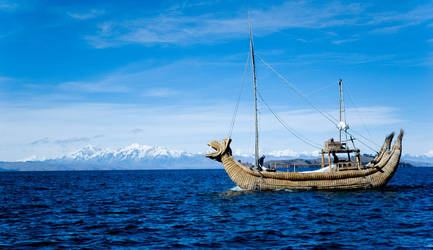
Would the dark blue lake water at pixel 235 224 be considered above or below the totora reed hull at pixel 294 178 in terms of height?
below

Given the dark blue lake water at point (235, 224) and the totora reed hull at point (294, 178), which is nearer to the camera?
the dark blue lake water at point (235, 224)

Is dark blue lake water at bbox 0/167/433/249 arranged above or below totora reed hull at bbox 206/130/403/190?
below

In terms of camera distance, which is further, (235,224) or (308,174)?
(308,174)

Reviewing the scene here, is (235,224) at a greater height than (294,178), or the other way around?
(294,178)

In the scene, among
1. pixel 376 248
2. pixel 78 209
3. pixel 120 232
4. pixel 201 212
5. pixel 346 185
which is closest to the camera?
pixel 376 248

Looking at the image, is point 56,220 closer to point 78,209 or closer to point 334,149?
point 78,209

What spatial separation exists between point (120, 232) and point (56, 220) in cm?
710

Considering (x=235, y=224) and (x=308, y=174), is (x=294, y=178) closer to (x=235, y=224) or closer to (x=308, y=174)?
(x=308, y=174)

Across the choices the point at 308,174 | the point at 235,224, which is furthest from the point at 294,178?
the point at 235,224

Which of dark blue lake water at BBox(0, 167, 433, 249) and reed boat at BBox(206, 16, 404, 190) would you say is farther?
reed boat at BBox(206, 16, 404, 190)

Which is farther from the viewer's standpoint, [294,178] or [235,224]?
[294,178]

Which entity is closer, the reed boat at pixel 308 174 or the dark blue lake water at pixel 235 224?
the dark blue lake water at pixel 235 224

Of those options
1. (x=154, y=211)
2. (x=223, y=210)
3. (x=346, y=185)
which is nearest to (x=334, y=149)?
(x=346, y=185)

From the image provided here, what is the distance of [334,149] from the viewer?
40062 mm
